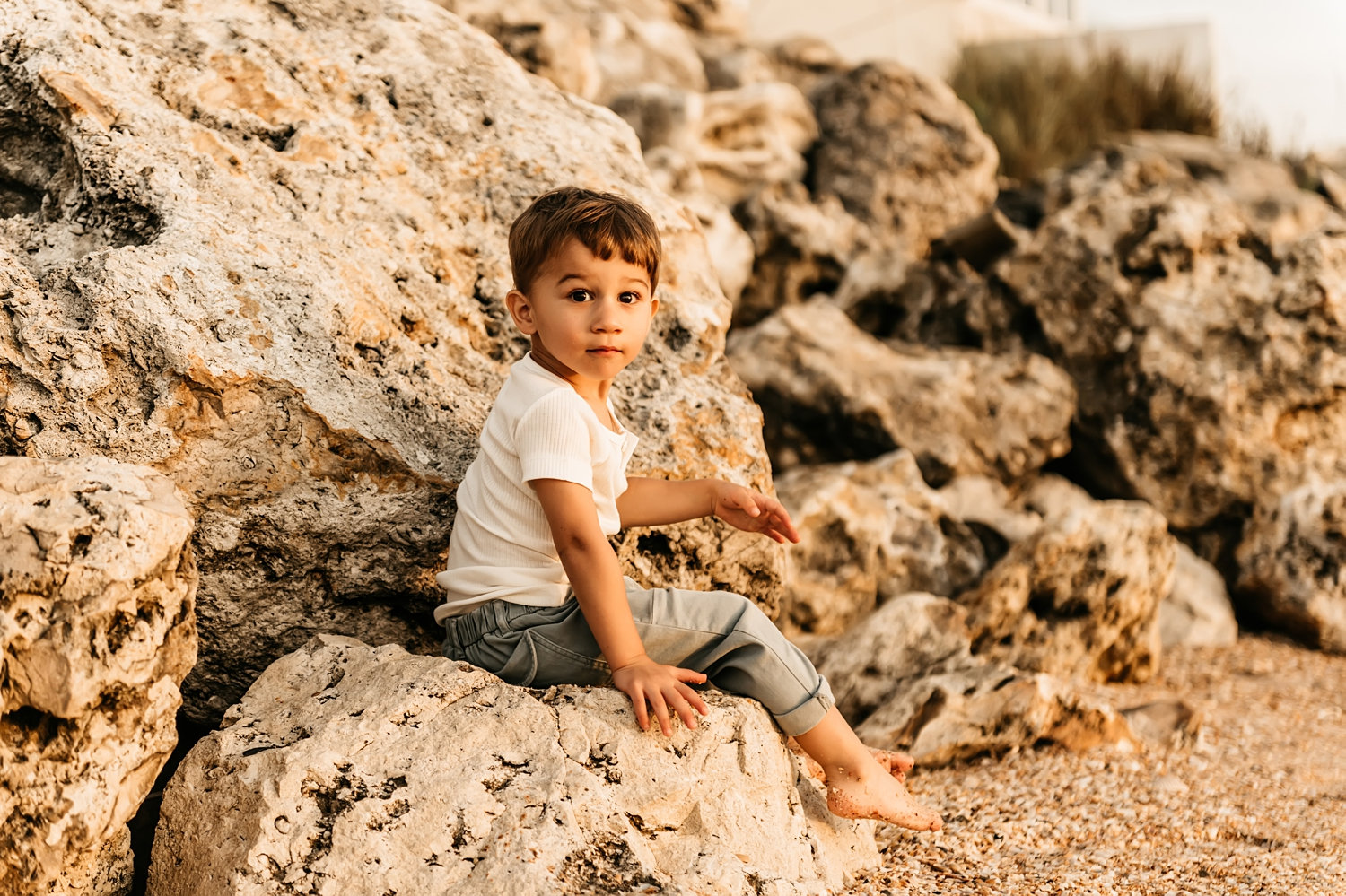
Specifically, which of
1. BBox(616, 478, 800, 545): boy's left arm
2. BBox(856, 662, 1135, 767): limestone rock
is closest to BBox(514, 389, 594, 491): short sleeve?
BBox(616, 478, 800, 545): boy's left arm

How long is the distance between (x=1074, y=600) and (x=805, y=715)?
2213mm

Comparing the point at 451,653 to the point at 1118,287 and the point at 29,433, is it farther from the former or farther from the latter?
the point at 1118,287

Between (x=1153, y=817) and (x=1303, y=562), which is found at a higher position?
(x=1153, y=817)

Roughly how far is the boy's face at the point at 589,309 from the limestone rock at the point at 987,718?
4.78 feet

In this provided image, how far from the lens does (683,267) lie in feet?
11.1

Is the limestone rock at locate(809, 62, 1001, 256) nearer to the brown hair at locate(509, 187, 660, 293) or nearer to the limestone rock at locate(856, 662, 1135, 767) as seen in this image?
the limestone rock at locate(856, 662, 1135, 767)

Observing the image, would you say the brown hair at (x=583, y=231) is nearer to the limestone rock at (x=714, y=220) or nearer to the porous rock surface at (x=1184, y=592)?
the porous rock surface at (x=1184, y=592)

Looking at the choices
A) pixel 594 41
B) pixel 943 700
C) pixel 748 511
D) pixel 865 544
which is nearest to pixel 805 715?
pixel 748 511

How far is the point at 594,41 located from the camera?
7.77m

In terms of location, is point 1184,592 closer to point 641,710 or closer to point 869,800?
point 869,800

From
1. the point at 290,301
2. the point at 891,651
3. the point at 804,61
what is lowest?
the point at 891,651

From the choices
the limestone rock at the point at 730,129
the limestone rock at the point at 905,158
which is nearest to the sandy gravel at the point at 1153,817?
the limestone rock at the point at 905,158

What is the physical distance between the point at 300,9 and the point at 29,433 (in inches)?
59.4

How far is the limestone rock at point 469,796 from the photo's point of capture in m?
1.96
